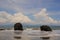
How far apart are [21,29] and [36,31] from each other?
0.17 metres

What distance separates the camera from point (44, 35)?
1.52 metres

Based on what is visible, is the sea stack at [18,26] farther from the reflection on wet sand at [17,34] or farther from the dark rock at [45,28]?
the dark rock at [45,28]

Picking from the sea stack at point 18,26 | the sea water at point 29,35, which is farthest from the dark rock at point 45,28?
the sea stack at point 18,26

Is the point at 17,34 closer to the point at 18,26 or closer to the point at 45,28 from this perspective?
the point at 18,26

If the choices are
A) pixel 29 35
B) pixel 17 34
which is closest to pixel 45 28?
pixel 29 35

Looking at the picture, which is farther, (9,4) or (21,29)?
(9,4)

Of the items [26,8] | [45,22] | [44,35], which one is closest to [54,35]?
[44,35]

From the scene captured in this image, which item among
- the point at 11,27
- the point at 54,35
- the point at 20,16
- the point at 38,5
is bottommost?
the point at 54,35

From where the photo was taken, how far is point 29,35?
1550 millimetres

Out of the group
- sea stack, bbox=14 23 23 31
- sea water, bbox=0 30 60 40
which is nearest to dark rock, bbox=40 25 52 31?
sea water, bbox=0 30 60 40

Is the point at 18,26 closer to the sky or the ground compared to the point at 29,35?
closer to the sky

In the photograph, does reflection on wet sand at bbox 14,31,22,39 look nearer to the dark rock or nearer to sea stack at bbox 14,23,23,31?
sea stack at bbox 14,23,23,31

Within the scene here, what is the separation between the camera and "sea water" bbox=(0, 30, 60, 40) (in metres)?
1.50

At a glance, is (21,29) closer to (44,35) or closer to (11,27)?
(11,27)
